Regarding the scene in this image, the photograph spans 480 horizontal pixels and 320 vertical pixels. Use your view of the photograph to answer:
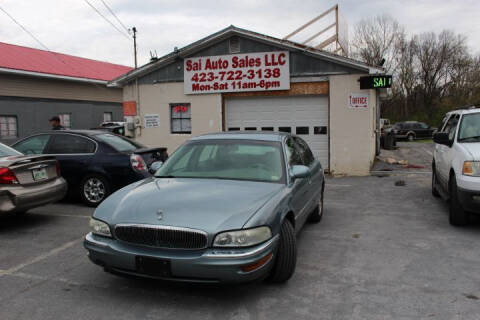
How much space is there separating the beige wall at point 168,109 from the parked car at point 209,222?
8.25m

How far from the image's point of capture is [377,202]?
825 centimetres

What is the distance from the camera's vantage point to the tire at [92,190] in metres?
7.84

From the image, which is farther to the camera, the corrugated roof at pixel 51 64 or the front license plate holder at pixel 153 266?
the corrugated roof at pixel 51 64

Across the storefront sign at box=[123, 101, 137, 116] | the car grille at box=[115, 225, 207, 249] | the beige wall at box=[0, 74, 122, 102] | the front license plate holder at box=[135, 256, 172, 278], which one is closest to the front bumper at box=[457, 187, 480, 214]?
the car grille at box=[115, 225, 207, 249]

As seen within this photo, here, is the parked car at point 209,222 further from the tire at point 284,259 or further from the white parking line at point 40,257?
the white parking line at point 40,257

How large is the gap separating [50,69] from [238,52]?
41.2ft

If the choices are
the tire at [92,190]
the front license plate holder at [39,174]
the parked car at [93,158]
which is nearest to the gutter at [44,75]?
the parked car at [93,158]

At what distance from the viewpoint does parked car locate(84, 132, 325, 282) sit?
3348mm

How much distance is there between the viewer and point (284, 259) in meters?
3.92

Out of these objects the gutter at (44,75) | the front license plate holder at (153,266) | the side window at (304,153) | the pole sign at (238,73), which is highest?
the gutter at (44,75)

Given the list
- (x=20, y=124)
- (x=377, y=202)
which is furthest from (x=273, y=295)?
(x=20, y=124)

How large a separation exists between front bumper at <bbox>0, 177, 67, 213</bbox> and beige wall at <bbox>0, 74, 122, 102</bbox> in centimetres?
1449

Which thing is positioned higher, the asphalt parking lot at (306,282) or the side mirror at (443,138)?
the side mirror at (443,138)

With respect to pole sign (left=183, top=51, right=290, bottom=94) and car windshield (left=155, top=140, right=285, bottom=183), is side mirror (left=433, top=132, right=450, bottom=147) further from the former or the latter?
Result: pole sign (left=183, top=51, right=290, bottom=94)
